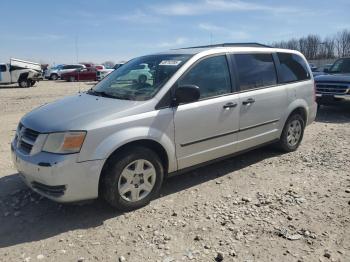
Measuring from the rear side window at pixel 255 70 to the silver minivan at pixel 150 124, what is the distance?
2cm

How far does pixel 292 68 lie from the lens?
20.4 feet

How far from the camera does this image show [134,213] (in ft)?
13.5

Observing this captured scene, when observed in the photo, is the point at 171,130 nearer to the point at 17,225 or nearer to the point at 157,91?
the point at 157,91

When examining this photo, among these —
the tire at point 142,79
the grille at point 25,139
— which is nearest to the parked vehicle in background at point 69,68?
the tire at point 142,79

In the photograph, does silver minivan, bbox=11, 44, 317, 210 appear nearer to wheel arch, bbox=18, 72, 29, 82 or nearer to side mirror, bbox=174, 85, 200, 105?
side mirror, bbox=174, 85, 200, 105

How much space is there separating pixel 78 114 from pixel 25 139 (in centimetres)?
66

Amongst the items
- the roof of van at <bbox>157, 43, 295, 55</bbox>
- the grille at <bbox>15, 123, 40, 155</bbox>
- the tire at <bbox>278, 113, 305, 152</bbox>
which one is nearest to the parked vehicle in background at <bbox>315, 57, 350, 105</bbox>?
the tire at <bbox>278, 113, 305, 152</bbox>

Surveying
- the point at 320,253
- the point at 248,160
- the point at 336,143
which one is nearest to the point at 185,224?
the point at 320,253

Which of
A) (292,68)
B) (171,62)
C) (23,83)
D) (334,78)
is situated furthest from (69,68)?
(171,62)

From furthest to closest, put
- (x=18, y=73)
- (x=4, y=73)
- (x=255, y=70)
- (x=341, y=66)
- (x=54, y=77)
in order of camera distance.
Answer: (x=54, y=77) → (x=18, y=73) → (x=4, y=73) → (x=341, y=66) → (x=255, y=70)

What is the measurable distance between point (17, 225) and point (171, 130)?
198cm

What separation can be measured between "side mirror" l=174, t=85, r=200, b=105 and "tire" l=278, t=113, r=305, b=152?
94.4 inches

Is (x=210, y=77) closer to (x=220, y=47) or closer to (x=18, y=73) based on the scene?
(x=220, y=47)

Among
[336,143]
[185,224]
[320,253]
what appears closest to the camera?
[320,253]
